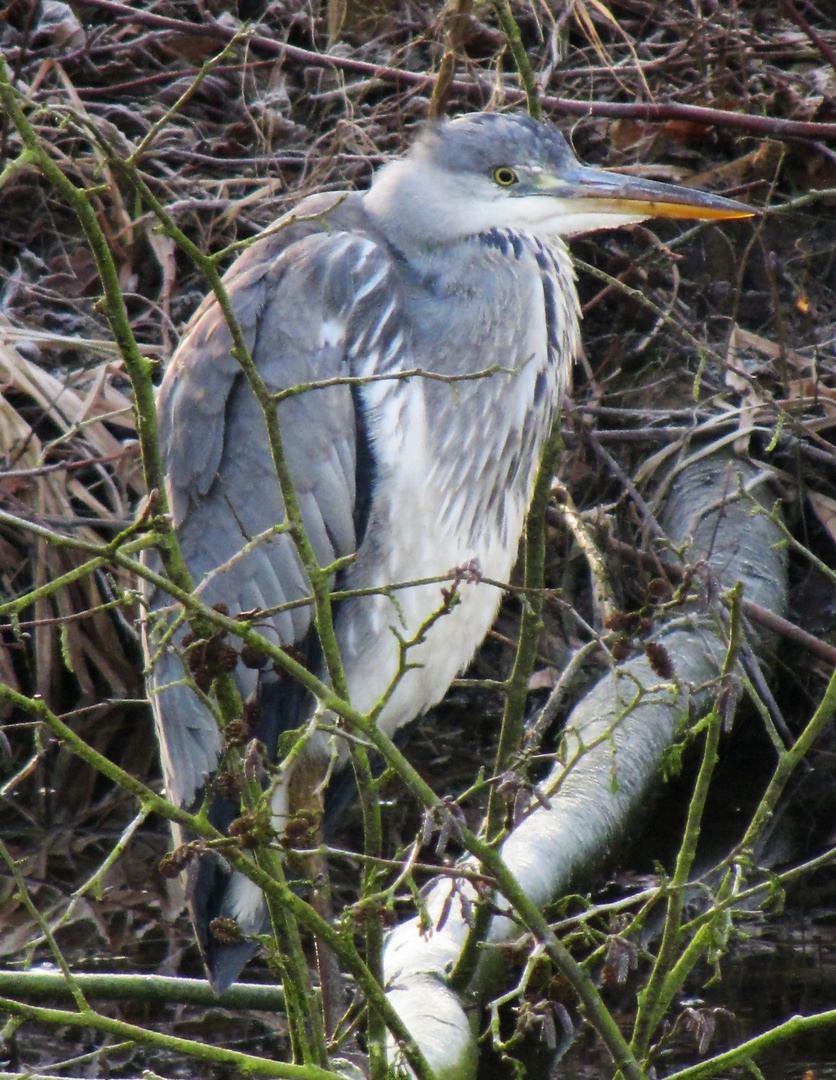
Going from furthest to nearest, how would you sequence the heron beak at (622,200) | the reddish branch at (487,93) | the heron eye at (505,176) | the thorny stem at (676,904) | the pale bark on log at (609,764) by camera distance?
the reddish branch at (487,93), the heron eye at (505,176), the heron beak at (622,200), the pale bark on log at (609,764), the thorny stem at (676,904)

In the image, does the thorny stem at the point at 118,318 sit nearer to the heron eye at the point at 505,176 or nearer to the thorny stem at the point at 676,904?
the thorny stem at the point at 676,904

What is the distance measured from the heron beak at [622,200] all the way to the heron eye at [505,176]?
0.06 m

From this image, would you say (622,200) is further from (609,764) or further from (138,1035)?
(138,1035)

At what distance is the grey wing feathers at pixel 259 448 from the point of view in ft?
8.85

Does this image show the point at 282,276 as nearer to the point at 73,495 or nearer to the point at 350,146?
the point at 73,495

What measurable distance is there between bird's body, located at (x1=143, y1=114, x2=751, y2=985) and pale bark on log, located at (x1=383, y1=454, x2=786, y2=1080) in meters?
0.39

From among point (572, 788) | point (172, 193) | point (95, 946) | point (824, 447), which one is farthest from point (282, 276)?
point (172, 193)

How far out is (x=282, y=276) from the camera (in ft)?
9.10

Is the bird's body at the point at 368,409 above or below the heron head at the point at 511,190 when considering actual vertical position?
below

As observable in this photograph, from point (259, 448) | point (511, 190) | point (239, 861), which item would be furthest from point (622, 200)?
point (239, 861)

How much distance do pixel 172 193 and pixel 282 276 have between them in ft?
6.91

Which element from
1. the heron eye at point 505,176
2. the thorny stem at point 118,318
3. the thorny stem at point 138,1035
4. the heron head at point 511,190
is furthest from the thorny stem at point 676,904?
the heron eye at point 505,176

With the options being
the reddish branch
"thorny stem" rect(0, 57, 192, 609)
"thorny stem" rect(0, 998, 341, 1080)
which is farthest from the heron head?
"thorny stem" rect(0, 998, 341, 1080)

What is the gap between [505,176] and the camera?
9.21 feet
